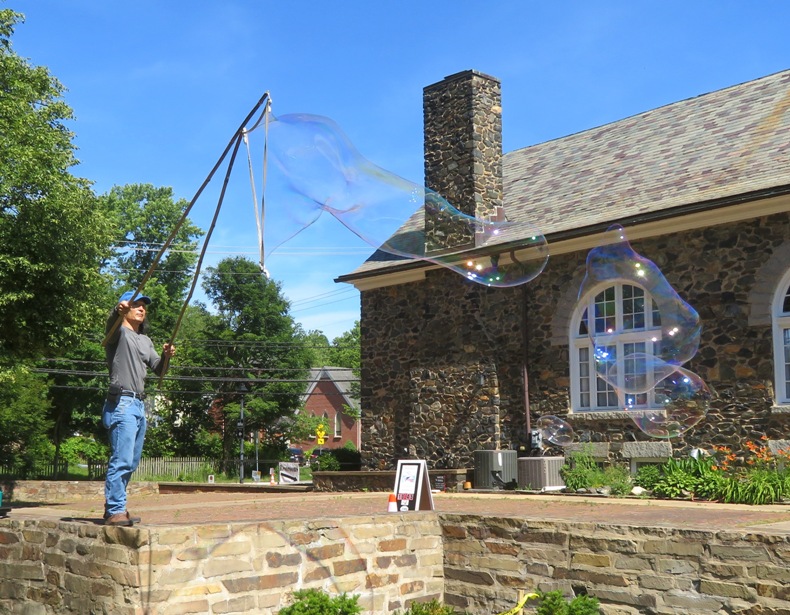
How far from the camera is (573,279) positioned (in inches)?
691

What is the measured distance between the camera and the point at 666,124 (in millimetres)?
20484

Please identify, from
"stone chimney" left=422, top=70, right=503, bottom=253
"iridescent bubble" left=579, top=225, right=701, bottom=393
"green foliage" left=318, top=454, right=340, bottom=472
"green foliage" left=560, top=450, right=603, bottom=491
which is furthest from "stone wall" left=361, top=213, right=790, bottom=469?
"stone chimney" left=422, top=70, right=503, bottom=253

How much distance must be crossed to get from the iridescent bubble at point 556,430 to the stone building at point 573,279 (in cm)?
27

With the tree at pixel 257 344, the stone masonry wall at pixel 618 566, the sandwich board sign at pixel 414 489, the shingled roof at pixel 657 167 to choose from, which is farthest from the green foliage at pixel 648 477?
the tree at pixel 257 344

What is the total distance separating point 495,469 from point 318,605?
1032cm

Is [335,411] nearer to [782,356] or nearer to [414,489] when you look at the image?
[782,356]

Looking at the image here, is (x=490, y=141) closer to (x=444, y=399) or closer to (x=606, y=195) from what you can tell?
(x=606, y=195)

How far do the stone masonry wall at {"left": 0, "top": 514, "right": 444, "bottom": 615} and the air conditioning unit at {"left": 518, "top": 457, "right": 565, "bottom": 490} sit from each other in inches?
318

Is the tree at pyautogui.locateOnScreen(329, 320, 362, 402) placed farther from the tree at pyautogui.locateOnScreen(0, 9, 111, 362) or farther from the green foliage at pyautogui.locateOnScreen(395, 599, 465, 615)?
the green foliage at pyautogui.locateOnScreen(395, 599, 465, 615)

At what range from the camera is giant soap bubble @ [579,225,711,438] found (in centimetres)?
Answer: 1132

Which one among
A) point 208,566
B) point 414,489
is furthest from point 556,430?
point 208,566

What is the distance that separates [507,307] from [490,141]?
13.3 ft

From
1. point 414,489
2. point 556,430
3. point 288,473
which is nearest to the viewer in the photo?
point 414,489

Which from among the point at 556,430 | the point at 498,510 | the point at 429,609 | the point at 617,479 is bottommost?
the point at 429,609
